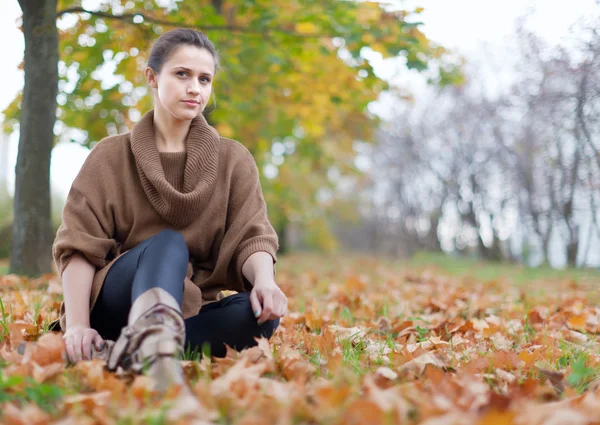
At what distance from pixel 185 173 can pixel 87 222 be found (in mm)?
415

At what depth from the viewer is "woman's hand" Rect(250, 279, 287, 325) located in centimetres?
207

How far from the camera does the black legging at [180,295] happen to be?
6.39 ft

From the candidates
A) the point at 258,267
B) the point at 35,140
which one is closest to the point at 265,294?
the point at 258,267

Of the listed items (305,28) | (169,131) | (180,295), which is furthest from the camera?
(305,28)

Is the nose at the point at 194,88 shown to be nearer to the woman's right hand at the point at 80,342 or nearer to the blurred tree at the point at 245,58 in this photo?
the woman's right hand at the point at 80,342

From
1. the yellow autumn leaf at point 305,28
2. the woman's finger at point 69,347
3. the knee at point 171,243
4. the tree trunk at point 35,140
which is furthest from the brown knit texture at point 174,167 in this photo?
the yellow autumn leaf at point 305,28

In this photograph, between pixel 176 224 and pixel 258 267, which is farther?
pixel 176 224

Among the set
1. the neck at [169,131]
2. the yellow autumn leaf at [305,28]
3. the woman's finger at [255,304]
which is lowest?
the woman's finger at [255,304]

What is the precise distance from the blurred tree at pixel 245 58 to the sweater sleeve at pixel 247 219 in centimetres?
259

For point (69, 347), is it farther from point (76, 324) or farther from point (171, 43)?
point (171, 43)

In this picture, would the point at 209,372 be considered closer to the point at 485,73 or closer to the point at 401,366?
the point at 401,366

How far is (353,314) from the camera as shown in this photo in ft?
11.8

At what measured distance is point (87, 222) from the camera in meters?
2.18

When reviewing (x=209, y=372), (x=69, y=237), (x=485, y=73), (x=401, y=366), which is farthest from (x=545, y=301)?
(x=485, y=73)
